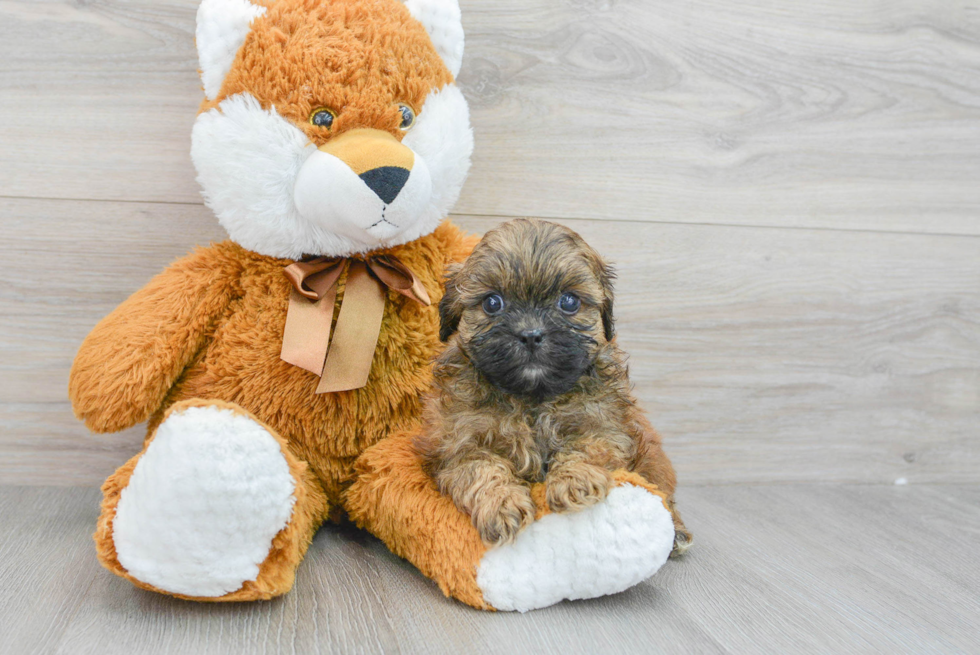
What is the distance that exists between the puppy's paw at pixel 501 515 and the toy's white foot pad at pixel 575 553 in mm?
35

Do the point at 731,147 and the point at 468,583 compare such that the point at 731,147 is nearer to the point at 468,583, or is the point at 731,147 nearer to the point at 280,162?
the point at 280,162

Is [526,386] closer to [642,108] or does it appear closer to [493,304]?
[493,304]

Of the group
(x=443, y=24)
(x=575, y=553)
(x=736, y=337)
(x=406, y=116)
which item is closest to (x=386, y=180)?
(x=406, y=116)

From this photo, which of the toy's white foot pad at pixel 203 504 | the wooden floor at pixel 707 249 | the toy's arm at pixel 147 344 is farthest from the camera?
the wooden floor at pixel 707 249

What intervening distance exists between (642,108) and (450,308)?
0.86 m

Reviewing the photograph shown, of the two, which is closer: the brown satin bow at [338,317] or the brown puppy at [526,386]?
the brown puppy at [526,386]

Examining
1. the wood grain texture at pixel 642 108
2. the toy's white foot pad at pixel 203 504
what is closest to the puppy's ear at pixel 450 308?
the toy's white foot pad at pixel 203 504

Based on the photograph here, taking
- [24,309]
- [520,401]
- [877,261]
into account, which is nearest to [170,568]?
[520,401]

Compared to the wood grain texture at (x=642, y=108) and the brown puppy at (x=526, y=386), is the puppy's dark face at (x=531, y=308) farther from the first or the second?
the wood grain texture at (x=642, y=108)

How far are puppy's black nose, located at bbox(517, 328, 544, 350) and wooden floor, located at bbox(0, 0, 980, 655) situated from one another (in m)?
0.46

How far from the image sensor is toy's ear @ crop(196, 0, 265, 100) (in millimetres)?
1299

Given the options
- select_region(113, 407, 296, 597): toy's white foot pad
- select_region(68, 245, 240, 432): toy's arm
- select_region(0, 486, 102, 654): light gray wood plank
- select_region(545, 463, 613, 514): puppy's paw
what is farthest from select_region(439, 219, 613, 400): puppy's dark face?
select_region(0, 486, 102, 654): light gray wood plank

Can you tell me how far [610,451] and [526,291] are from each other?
1.03ft

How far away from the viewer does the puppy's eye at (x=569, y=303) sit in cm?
122
